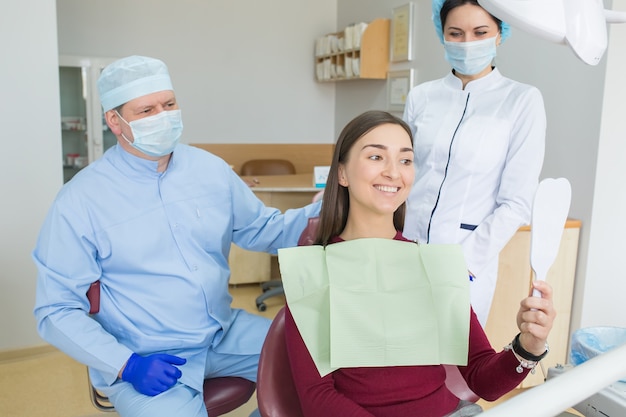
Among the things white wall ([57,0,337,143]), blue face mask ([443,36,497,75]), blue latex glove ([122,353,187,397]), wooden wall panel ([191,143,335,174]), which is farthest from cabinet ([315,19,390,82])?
blue latex glove ([122,353,187,397])

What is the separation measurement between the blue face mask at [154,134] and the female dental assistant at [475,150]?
77cm

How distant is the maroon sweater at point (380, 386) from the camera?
108 cm

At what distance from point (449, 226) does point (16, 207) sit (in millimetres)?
2101

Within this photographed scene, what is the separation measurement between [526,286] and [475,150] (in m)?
0.95

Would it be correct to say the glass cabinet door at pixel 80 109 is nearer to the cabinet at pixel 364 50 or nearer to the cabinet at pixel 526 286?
the cabinet at pixel 364 50

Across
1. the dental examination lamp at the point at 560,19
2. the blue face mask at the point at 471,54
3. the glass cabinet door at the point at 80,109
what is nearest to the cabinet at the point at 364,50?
the glass cabinet door at the point at 80,109

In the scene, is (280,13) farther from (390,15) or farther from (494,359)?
(494,359)

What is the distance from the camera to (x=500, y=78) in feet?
5.82

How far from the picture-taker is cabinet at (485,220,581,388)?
2.33 m

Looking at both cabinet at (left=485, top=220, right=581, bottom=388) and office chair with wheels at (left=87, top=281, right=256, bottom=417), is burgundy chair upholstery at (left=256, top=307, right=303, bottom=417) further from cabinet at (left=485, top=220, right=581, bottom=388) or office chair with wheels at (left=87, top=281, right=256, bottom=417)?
cabinet at (left=485, top=220, right=581, bottom=388)

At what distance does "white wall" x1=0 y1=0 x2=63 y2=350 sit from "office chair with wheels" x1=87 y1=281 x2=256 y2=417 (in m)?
1.47

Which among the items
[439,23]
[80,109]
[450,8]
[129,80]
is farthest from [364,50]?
[129,80]

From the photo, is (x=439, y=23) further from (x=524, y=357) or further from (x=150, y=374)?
(x=150, y=374)

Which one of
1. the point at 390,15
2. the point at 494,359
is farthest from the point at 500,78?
the point at 390,15
